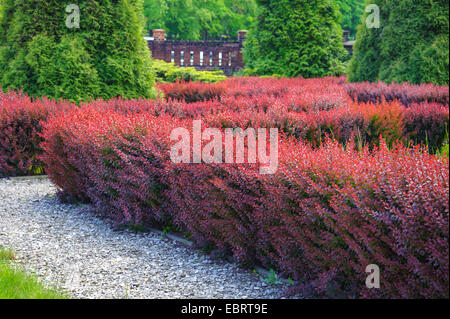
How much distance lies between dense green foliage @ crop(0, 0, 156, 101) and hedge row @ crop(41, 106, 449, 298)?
339cm

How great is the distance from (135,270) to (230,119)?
217 cm

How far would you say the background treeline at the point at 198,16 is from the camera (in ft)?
91.7

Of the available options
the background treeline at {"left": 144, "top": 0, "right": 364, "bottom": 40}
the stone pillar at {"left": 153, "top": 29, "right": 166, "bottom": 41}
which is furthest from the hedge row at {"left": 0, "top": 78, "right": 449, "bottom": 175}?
the background treeline at {"left": 144, "top": 0, "right": 364, "bottom": 40}

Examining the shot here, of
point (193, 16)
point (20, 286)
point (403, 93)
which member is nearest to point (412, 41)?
point (403, 93)

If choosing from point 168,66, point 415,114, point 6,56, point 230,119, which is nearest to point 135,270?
point 230,119

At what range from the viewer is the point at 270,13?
629 inches

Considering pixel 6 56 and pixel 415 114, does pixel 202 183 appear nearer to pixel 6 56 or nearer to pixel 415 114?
pixel 415 114

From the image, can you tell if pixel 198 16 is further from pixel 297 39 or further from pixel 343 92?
pixel 343 92

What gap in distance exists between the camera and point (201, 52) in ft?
89.0

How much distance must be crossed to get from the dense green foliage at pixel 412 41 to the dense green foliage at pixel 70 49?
5.65 meters

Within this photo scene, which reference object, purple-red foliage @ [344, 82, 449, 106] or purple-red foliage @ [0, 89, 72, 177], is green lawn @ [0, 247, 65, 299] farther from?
purple-red foliage @ [344, 82, 449, 106]
